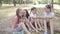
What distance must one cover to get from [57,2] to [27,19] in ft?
27.3

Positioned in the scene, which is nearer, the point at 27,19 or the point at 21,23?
the point at 21,23

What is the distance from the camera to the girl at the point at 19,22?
3104mm

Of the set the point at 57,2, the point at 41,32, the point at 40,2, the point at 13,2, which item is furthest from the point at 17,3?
the point at 41,32

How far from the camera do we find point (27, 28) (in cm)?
334

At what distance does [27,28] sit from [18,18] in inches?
13.3

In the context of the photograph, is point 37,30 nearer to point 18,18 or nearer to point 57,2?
point 18,18

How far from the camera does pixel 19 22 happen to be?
10.3 feet

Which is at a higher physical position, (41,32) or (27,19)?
(27,19)

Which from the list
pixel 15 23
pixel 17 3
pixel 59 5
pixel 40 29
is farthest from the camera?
pixel 59 5

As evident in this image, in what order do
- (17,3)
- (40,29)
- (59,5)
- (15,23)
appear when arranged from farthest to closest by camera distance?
(59,5) → (17,3) → (40,29) → (15,23)

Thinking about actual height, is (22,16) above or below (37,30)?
above

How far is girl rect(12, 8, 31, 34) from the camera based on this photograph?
310 centimetres

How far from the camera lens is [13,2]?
10766 mm

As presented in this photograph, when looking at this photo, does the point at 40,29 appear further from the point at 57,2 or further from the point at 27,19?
the point at 57,2
